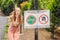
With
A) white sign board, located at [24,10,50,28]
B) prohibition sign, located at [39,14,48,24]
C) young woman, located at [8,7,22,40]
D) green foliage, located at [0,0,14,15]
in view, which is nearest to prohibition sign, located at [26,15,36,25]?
white sign board, located at [24,10,50,28]

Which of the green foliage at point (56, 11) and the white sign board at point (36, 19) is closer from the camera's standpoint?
the white sign board at point (36, 19)

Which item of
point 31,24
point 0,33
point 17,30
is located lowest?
point 0,33

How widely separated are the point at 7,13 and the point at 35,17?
11.3 m

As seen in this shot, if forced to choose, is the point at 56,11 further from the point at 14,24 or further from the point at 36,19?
the point at 36,19

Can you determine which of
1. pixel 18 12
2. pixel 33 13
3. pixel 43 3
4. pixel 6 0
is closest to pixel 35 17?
pixel 33 13

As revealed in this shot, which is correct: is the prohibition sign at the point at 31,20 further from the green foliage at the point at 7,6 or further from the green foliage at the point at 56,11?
the green foliage at the point at 7,6

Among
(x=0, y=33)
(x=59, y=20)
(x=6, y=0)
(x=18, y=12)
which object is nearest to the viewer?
(x=18, y=12)

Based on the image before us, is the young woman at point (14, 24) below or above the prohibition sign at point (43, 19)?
below

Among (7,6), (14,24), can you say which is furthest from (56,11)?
(7,6)

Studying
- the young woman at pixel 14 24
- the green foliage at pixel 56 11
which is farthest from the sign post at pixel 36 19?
the green foliage at pixel 56 11

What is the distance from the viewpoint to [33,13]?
14.4 ft

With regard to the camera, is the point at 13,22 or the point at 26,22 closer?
the point at 26,22

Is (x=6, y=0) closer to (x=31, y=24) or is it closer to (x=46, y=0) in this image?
(x=46, y=0)

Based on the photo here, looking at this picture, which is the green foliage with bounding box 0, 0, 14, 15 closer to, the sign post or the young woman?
the young woman
